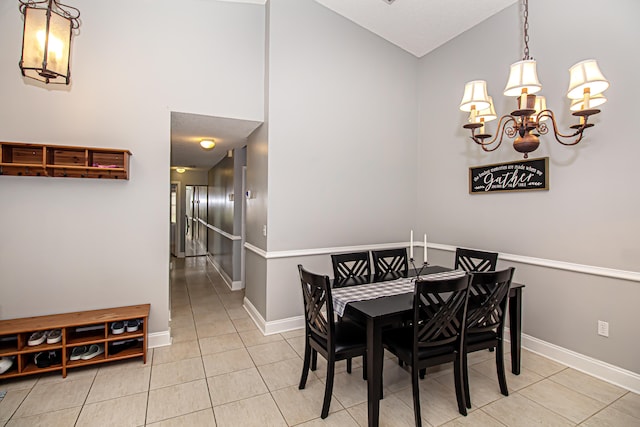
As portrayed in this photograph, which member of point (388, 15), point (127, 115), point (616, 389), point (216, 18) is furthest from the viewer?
point (388, 15)

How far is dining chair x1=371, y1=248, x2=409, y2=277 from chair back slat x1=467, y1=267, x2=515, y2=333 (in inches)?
39.0

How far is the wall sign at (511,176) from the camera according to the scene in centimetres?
302

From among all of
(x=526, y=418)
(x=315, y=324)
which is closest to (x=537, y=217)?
(x=526, y=418)

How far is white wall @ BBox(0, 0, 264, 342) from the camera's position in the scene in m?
2.73

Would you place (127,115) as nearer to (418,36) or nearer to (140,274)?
(140,274)

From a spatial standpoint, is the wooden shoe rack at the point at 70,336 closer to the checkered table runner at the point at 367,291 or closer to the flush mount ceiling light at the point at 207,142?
the checkered table runner at the point at 367,291

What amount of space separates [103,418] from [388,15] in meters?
4.63

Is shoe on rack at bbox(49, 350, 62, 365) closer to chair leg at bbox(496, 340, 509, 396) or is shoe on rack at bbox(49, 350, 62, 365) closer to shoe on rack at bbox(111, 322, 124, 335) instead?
shoe on rack at bbox(111, 322, 124, 335)

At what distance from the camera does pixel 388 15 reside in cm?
369

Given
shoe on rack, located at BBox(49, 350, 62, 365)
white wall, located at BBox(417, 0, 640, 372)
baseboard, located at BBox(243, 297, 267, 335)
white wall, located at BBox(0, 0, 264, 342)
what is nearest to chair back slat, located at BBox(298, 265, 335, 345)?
baseboard, located at BBox(243, 297, 267, 335)

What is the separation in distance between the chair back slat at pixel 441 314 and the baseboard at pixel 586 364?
1.53 metres

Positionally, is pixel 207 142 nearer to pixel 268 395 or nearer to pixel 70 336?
pixel 70 336

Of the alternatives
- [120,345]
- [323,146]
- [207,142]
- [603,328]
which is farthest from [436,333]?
[207,142]

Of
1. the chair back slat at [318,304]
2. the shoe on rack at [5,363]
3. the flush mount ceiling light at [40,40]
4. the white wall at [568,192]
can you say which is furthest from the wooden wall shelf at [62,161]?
the white wall at [568,192]
